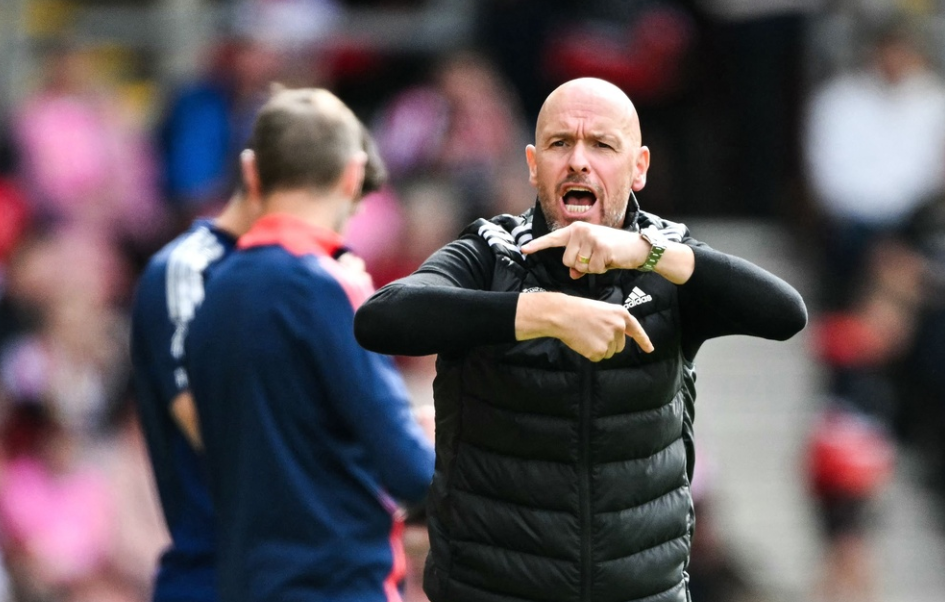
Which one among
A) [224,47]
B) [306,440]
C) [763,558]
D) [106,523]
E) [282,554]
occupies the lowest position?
[763,558]

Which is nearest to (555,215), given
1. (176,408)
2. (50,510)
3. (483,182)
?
(176,408)

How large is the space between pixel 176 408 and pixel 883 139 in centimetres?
633

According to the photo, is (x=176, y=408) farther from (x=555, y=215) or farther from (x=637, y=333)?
(x=637, y=333)

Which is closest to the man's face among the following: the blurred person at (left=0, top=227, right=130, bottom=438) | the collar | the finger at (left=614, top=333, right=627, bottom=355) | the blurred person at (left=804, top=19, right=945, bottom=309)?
the finger at (left=614, top=333, right=627, bottom=355)

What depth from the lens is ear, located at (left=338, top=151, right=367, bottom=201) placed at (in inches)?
159

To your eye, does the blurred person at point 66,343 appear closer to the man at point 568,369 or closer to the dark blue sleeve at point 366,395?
the dark blue sleeve at point 366,395

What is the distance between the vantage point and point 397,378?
3.76m

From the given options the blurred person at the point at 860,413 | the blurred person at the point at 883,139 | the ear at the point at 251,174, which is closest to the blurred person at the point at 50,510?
the ear at the point at 251,174

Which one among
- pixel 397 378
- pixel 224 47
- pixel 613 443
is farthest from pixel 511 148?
pixel 613 443

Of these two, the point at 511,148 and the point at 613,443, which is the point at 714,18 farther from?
the point at 613,443

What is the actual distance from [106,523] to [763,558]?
3775 millimetres

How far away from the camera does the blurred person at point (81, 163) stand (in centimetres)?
848

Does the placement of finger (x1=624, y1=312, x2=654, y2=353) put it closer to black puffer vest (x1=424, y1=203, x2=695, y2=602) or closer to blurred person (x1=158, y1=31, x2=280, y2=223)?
black puffer vest (x1=424, y1=203, x2=695, y2=602)

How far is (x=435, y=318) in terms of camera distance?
3.04 meters
